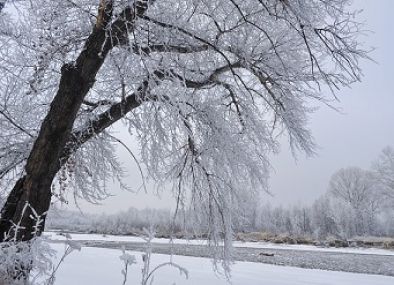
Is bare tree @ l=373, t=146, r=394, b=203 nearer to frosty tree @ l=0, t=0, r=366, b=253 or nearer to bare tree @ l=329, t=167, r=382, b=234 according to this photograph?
bare tree @ l=329, t=167, r=382, b=234

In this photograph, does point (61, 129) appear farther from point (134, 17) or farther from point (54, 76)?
point (54, 76)

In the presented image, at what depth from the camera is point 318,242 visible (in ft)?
117

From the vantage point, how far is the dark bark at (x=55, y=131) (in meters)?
3.20

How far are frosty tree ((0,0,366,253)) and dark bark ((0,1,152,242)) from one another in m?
0.01

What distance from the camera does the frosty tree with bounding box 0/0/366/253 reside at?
380 centimetres

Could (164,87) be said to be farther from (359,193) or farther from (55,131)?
(359,193)

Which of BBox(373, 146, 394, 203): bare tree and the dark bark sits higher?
BBox(373, 146, 394, 203): bare tree

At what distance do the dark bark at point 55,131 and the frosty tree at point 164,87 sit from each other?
0.01m

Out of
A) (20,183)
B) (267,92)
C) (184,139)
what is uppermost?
(267,92)

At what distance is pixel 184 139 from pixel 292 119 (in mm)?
1629

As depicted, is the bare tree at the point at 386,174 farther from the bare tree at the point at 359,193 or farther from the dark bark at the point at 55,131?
the dark bark at the point at 55,131

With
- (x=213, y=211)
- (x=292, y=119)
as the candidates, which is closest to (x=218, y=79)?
(x=292, y=119)

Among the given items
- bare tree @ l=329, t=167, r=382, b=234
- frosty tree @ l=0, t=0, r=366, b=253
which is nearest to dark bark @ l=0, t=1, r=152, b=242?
frosty tree @ l=0, t=0, r=366, b=253

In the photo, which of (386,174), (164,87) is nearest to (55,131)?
(164,87)
